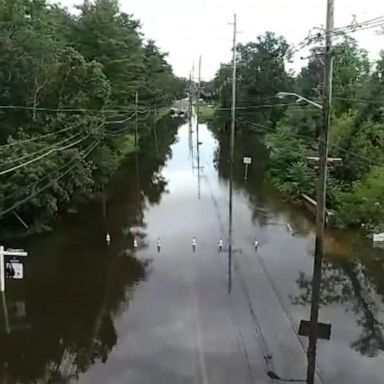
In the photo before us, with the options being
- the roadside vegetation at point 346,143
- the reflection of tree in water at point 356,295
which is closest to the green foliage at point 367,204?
the roadside vegetation at point 346,143

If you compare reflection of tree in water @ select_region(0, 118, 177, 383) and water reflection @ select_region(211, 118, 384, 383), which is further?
water reflection @ select_region(211, 118, 384, 383)

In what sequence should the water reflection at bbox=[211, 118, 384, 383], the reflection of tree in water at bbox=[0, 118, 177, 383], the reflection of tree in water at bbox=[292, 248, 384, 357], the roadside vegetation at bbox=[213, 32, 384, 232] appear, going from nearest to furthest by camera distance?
the reflection of tree in water at bbox=[0, 118, 177, 383] < the water reflection at bbox=[211, 118, 384, 383] < the reflection of tree in water at bbox=[292, 248, 384, 357] < the roadside vegetation at bbox=[213, 32, 384, 232]

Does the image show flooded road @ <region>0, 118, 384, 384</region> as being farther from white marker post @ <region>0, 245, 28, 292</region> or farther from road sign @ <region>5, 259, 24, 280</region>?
road sign @ <region>5, 259, 24, 280</region>

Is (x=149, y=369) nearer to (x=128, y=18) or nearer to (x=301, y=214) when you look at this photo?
(x=301, y=214)

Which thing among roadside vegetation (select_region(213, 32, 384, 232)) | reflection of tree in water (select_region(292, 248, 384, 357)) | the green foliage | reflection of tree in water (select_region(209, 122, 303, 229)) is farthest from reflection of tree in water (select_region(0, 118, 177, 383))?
the green foliage

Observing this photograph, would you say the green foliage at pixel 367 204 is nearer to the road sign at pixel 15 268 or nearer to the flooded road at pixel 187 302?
the flooded road at pixel 187 302

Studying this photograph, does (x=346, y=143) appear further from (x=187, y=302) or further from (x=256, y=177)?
(x=187, y=302)
